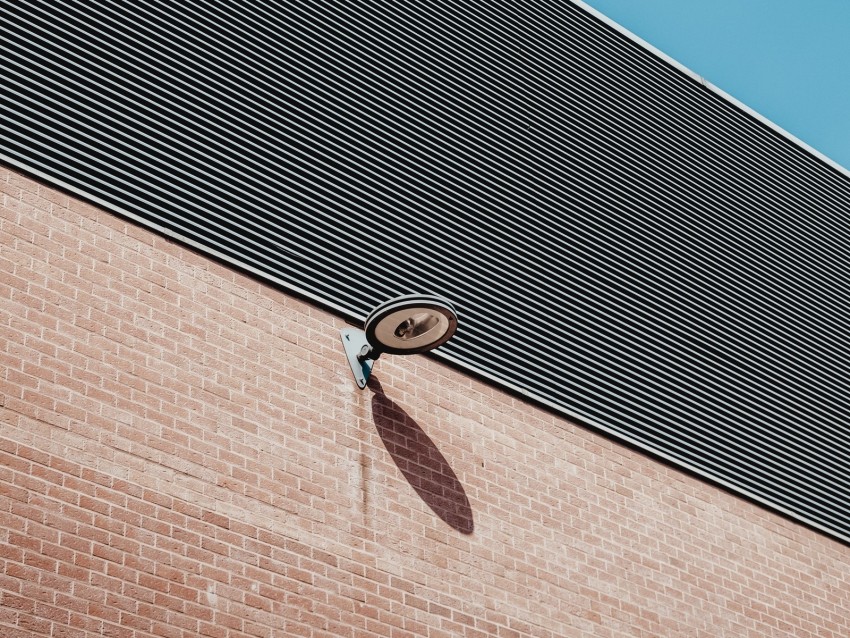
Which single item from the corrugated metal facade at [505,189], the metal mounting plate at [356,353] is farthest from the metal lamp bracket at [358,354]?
the corrugated metal facade at [505,189]

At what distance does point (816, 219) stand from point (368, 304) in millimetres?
7048

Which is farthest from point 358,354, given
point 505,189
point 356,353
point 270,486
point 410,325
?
point 505,189

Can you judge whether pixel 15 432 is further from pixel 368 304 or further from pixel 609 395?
pixel 609 395

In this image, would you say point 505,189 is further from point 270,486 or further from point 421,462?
point 270,486

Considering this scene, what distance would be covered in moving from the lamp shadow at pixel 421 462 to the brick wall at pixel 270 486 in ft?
0.06

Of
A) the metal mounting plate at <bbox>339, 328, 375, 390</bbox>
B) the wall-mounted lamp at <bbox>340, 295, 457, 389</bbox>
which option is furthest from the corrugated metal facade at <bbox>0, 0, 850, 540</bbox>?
the wall-mounted lamp at <bbox>340, 295, 457, 389</bbox>

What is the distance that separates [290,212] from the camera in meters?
10.6

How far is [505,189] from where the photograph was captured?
12500 millimetres

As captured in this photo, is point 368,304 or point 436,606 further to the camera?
point 368,304

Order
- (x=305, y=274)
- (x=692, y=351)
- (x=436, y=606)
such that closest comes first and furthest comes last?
(x=436, y=606)
(x=305, y=274)
(x=692, y=351)

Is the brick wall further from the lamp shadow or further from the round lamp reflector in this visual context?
the round lamp reflector

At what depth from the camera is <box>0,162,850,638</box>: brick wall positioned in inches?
318

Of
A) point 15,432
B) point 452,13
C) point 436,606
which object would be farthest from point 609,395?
point 15,432

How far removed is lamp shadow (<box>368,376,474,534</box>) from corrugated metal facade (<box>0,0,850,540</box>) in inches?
34.7
